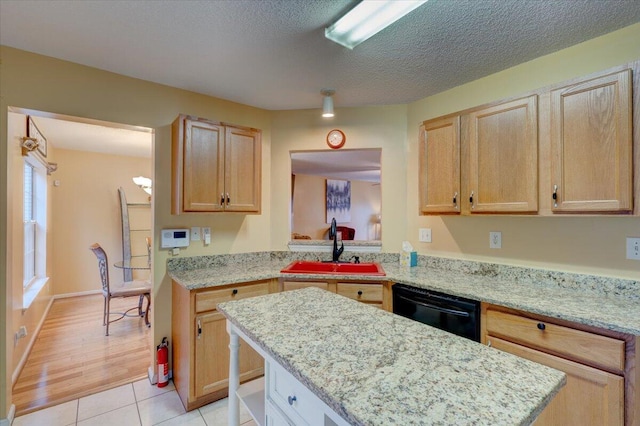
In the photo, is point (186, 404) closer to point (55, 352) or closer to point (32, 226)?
point (55, 352)

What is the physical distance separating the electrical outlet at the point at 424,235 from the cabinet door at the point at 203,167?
173 cm

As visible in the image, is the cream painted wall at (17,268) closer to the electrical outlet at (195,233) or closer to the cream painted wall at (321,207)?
the electrical outlet at (195,233)

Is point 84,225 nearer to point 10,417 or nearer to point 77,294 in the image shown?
point 77,294

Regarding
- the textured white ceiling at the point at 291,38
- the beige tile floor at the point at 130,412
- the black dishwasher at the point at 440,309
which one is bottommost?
the beige tile floor at the point at 130,412

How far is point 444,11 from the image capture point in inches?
60.5

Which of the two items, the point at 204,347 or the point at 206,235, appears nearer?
the point at 204,347

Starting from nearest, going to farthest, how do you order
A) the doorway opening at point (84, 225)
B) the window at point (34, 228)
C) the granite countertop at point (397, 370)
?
the granite countertop at point (397, 370), the doorway opening at point (84, 225), the window at point (34, 228)

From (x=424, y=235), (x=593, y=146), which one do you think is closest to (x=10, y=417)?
(x=424, y=235)

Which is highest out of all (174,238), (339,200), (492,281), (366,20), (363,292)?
(366,20)

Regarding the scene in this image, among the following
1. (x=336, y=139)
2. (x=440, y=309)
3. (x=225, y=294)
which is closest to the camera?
(x=440, y=309)

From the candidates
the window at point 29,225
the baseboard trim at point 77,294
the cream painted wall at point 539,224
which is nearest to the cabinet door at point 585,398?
the cream painted wall at point 539,224

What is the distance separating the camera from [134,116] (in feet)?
7.54

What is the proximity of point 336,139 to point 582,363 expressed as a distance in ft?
7.56

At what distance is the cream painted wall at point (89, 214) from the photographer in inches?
179
